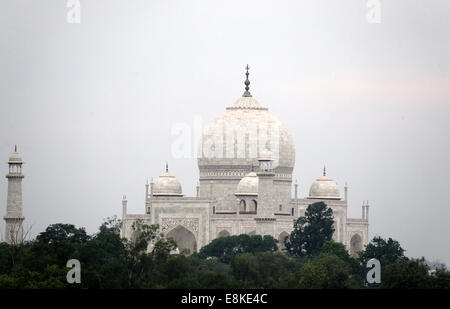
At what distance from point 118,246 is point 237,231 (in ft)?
50.1

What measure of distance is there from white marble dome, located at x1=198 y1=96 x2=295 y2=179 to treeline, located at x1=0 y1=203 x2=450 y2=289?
34.2 feet

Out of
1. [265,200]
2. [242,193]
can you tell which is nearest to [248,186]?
[242,193]

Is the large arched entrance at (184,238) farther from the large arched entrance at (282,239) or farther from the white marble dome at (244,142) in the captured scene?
the white marble dome at (244,142)

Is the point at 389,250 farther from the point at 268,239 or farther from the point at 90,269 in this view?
the point at 90,269

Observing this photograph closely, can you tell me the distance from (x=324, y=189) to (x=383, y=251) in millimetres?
11180

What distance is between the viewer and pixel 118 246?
83.7 m

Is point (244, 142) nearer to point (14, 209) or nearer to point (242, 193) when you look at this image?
point (242, 193)

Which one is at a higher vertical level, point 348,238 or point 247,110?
point 247,110

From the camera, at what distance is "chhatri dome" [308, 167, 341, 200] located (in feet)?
332

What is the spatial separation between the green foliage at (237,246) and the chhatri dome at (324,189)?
341 inches

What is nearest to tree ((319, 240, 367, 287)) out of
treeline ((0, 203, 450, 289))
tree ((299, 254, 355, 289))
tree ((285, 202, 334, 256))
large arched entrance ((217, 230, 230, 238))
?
treeline ((0, 203, 450, 289))

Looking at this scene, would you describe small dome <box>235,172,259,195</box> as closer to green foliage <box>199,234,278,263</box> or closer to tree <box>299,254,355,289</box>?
green foliage <box>199,234,278,263</box>
